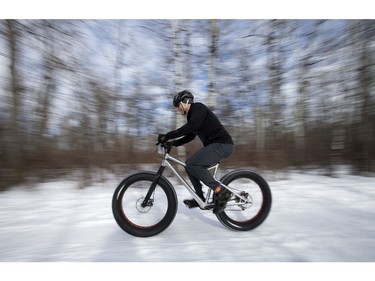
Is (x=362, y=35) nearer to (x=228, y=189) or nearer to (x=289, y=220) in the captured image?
(x=289, y=220)

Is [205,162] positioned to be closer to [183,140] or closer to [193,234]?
[183,140]

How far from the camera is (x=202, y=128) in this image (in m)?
3.26

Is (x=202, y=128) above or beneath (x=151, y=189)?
above

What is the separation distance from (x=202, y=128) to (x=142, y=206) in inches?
46.7

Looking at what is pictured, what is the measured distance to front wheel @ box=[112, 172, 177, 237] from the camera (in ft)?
10.3

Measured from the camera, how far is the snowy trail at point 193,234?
9.04ft

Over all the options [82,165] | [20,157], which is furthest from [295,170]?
[20,157]

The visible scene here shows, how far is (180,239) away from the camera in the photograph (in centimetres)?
310

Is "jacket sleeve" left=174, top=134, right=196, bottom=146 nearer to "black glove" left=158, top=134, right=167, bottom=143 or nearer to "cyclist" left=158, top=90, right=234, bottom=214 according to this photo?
"cyclist" left=158, top=90, right=234, bottom=214

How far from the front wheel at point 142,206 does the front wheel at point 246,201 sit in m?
0.66

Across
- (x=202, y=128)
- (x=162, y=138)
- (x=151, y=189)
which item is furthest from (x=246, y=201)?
(x=162, y=138)

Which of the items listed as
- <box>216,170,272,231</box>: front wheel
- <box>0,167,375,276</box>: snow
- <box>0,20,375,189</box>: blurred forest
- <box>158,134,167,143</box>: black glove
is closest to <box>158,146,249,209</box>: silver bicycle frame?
<box>216,170,272,231</box>: front wheel

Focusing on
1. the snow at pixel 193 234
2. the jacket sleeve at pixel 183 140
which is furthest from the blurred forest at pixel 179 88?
the jacket sleeve at pixel 183 140

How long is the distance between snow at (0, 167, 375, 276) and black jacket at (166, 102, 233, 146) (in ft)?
3.78
